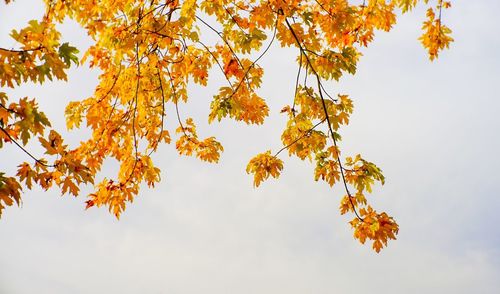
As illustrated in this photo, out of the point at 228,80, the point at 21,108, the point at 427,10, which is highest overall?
the point at 427,10

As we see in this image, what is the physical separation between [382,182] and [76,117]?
4204 mm

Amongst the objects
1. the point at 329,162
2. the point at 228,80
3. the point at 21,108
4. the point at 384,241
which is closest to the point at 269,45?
the point at 228,80

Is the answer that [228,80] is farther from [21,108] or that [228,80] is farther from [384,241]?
[21,108]

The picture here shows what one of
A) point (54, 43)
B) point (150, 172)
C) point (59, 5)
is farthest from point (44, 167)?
point (59, 5)

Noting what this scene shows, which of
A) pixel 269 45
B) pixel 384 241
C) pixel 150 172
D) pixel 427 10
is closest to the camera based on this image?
pixel 384 241

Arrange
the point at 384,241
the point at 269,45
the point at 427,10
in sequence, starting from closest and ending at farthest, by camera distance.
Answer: the point at 384,241, the point at 269,45, the point at 427,10

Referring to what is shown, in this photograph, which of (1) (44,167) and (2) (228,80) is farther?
(2) (228,80)

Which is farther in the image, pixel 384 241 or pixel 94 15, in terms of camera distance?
pixel 94 15

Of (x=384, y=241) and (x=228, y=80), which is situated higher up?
(x=228, y=80)

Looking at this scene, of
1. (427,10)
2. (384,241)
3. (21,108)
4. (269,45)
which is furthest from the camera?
(427,10)

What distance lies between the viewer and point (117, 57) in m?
5.85

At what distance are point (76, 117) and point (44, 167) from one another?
226 centimetres

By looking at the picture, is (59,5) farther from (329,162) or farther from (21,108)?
(329,162)

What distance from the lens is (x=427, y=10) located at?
654cm
